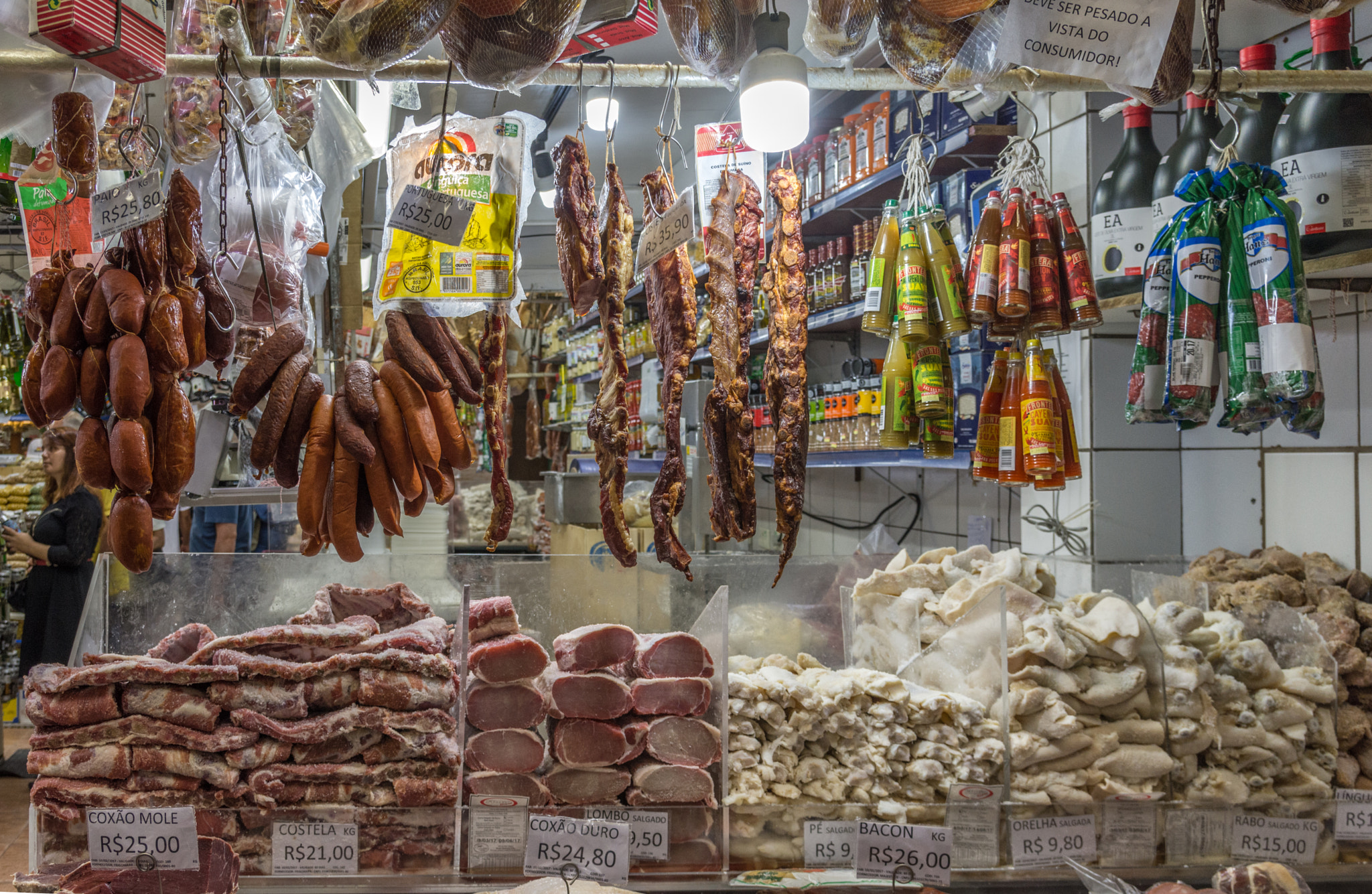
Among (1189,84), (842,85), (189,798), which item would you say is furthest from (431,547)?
(1189,84)

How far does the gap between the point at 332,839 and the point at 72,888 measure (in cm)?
44

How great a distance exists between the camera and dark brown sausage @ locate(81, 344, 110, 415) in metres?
1.76

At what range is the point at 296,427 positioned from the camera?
1.90 meters

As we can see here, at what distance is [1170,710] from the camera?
205 centimetres

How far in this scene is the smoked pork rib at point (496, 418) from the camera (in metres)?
2.11

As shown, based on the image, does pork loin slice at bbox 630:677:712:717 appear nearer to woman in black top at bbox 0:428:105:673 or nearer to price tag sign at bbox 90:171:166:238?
price tag sign at bbox 90:171:166:238

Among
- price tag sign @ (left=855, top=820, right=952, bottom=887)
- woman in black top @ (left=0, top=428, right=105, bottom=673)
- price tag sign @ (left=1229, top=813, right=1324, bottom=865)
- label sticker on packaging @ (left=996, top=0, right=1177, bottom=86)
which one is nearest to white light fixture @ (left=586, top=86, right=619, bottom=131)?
label sticker on packaging @ (left=996, top=0, right=1177, bottom=86)

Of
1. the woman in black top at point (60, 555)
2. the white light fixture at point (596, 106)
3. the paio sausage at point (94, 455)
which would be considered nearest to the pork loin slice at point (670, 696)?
the paio sausage at point (94, 455)

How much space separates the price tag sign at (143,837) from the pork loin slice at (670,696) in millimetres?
872

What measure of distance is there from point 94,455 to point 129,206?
0.46m

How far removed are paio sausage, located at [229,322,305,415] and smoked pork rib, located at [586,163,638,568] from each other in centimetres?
63

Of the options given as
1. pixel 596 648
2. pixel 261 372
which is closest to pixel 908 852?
pixel 596 648

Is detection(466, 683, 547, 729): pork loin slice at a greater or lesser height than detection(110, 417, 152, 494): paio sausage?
lesser

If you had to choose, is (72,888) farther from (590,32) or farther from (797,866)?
(590,32)
